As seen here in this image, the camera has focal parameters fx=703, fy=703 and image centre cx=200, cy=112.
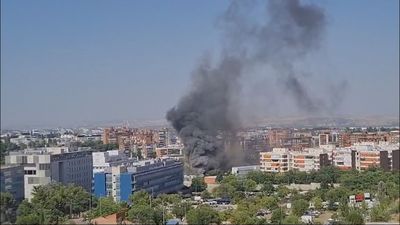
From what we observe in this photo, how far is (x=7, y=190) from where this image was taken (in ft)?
23.6

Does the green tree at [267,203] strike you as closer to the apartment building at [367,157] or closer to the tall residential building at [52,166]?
the tall residential building at [52,166]

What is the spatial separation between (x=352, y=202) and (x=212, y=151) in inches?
218

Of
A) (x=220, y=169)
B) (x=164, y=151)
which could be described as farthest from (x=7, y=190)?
(x=164, y=151)

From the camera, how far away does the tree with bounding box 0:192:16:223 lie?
5.89 m

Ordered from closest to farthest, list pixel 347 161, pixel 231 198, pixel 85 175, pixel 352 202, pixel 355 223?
pixel 355 223
pixel 352 202
pixel 231 198
pixel 85 175
pixel 347 161

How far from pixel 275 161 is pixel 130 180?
463cm

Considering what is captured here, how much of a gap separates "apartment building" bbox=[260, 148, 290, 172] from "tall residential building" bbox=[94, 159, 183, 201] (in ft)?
10.8

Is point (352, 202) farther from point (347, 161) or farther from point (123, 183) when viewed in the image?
point (347, 161)

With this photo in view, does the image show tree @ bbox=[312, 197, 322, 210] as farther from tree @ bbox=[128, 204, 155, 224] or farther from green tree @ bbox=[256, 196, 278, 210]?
tree @ bbox=[128, 204, 155, 224]

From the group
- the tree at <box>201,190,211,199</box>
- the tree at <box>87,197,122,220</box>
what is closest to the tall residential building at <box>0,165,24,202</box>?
the tree at <box>87,197,122,220</box>

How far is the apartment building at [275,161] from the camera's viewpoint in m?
13.4

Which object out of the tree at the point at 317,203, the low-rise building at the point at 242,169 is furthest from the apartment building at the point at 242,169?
the tree at the point at 317,203

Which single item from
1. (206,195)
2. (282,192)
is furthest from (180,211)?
(206,195)

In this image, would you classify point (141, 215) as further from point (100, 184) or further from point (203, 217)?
point (100, 184)
